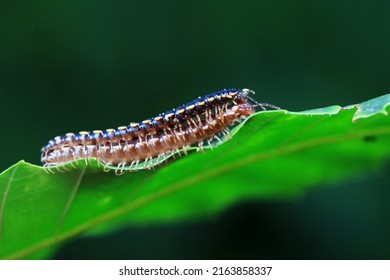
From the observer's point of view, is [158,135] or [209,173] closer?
[209,173]

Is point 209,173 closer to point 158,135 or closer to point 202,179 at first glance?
→ point 202,179

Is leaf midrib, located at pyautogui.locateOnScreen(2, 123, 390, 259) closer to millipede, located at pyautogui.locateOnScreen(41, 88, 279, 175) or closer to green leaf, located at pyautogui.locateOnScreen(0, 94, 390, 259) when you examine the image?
green leaf, located at pyautogui.locateOnScreen(0, 94, 390, 259)

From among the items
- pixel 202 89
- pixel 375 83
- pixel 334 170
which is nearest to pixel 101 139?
pixel 334 170

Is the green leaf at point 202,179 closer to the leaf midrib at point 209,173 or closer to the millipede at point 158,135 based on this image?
the leaf midrib at point 209,173

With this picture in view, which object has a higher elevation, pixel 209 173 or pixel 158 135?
pixel 158 135

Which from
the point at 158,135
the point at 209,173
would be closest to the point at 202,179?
the point at 209,173

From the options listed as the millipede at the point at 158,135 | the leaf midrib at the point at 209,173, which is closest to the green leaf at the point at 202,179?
the leaf midrib at the point at 209,173
